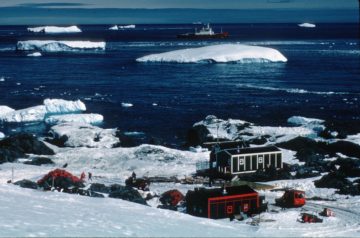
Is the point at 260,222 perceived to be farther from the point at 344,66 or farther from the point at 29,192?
the point at 344,66

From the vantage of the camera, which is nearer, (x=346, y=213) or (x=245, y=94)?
(x=346, y=213)

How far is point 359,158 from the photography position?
2891 cm

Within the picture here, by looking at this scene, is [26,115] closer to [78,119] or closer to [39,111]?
[39,111]

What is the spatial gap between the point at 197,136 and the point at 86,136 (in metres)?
6.22

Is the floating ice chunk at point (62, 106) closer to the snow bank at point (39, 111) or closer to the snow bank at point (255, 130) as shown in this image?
the snow bank at point (39, 111)

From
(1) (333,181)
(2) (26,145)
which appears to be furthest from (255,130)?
(2) (26,145)

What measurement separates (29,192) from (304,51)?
3816 inches

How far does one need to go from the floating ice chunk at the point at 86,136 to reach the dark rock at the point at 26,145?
7.42 ft

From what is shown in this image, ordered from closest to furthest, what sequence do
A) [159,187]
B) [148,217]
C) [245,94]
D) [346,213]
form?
1. [148,217]
2. [346,213]
3. [159,187]
4. [245,94]

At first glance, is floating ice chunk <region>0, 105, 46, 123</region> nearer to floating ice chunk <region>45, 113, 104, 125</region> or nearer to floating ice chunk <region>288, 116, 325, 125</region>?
floating ice chunk <region>45, 113, 104, 125</region>

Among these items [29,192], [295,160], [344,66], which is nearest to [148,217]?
[29,192]

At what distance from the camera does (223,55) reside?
269 feet

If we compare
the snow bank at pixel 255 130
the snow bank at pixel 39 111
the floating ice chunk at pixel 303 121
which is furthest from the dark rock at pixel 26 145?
the floating ice chunk at pixel 303 121

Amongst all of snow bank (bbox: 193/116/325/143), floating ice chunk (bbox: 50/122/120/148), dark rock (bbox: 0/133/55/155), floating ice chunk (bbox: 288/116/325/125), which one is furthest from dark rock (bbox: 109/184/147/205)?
floating ice chunk (bbox: 288/116/325/125)
